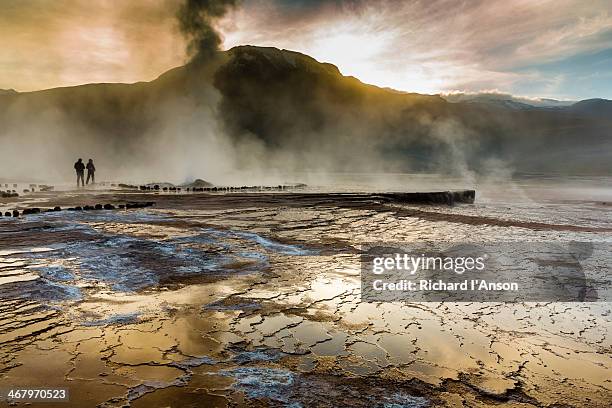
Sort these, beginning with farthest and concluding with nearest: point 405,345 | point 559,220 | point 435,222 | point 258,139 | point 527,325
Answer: point 258,139, point 559,220, point 435,222, point 527,325, point 405,345

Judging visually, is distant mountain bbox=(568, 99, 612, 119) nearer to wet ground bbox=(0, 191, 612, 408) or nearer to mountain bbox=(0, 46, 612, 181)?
mountain bbox=(0, 46, 612, 181)

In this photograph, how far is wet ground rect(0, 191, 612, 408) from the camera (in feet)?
9.14

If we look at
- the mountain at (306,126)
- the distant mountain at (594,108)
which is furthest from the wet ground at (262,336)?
the distant mountain at (594,108)

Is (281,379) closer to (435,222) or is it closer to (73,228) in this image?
(73,228)

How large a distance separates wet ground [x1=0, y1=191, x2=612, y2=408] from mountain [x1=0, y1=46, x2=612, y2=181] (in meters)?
51.9


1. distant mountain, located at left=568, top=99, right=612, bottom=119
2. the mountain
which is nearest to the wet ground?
the mountain

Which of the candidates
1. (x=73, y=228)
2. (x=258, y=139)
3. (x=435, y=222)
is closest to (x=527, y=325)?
(x=435, y=222)

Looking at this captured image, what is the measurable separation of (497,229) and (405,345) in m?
7.11

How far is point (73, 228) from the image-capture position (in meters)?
8.98

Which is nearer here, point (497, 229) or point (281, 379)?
point (281, 379)

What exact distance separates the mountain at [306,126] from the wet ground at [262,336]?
2043 inches

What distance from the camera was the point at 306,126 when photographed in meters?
103

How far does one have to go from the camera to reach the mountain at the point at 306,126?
71.0 m

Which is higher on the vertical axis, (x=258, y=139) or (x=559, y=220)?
(x=258, y=139)
